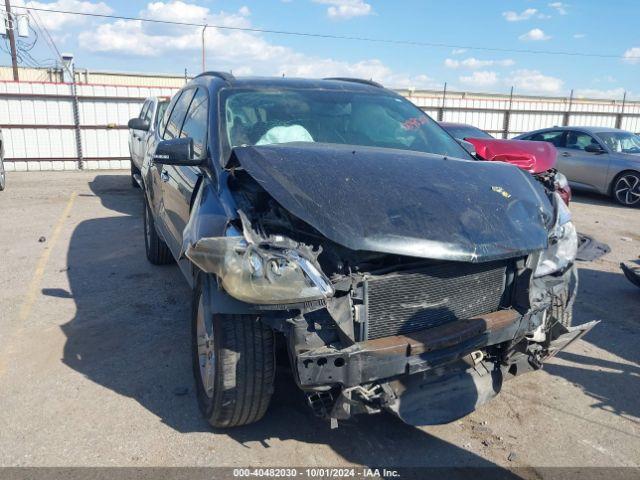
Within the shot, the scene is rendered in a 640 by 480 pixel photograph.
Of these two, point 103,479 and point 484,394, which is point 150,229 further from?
point 484,394

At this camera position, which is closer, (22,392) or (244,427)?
(244,427)

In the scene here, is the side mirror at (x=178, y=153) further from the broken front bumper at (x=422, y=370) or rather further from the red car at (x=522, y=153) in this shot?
the red car at (x=522, y=153)

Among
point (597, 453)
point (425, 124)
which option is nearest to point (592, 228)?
point (425, 124)

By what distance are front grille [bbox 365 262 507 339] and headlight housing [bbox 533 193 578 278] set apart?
323 mm

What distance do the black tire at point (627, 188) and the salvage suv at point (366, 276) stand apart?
28.0ft

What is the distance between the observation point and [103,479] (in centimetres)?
262

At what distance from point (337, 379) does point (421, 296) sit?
2.00 ft

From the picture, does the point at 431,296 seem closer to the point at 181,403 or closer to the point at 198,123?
the point at 181,403

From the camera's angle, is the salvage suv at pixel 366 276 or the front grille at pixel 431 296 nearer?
the salvage suv at pixel 366 276

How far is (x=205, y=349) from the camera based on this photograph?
9.80 ft

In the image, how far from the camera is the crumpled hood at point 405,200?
2.55 m

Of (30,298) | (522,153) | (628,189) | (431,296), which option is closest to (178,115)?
(30,298)

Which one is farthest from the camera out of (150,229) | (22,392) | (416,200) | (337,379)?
(150,229)

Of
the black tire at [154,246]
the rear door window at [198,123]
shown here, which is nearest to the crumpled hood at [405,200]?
the rear door window at [198,123]
